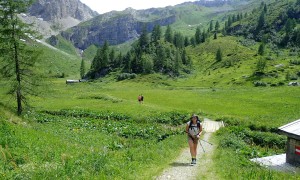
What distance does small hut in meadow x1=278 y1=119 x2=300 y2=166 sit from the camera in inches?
649

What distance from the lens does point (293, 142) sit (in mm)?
16844

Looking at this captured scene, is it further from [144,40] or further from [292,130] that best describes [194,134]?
[144,40]

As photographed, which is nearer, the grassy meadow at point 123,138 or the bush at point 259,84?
the grassy meadow at point 123,138

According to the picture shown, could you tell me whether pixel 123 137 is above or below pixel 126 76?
above

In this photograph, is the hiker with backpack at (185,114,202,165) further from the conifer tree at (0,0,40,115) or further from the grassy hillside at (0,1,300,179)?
the conifer tree at (0,0,40,115)

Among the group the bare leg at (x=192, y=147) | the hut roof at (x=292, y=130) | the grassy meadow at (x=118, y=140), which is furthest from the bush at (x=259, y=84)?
the bare leg at (x=192, y=147)

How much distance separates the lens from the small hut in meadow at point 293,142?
Answer: 54.1ft

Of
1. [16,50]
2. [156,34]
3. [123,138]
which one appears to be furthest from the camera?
[156,34]

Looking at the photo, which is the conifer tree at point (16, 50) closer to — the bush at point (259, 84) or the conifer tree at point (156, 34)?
the bush at point (259, 84)

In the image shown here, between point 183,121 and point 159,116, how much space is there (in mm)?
4160

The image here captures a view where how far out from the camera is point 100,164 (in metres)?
14.1

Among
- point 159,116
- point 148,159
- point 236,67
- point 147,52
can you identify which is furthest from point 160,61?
point 148,159

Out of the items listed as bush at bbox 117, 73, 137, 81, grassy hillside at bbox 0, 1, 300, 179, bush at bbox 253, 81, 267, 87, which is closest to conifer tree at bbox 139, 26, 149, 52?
bush at bbox 117, 73, 137, 81

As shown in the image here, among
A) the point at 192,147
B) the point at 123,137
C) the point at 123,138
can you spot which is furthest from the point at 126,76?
the point at 192,147
